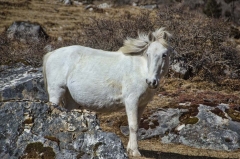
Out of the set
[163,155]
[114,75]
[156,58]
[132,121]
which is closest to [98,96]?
[114,75]

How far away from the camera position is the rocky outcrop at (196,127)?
9328 millimetres

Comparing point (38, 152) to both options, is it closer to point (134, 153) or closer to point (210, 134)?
point (134, 153)

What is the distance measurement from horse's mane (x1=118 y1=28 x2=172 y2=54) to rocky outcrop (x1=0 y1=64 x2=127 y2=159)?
6.67ft

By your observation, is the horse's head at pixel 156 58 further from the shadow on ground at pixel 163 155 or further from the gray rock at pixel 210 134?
the gray rock at pixel 210 134

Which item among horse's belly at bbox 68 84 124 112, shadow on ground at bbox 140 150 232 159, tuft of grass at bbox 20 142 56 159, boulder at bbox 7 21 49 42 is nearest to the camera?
tuft of grass at bbox 20 142 56 159

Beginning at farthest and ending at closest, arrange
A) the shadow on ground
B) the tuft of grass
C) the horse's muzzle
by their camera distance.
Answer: the shadow on ground < the horse's muzzle < the tuft of grass

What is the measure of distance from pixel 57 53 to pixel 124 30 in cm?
772

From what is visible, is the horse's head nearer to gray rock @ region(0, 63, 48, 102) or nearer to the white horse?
the white horse

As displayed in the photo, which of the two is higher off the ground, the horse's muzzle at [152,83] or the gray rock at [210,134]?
the horse's muzzle at [152,83]

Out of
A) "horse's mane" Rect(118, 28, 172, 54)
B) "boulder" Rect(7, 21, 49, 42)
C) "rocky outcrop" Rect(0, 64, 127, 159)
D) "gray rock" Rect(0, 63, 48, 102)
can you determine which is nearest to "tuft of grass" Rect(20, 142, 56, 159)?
"rocky outcrop" Rect(0, 64, 127, 159)

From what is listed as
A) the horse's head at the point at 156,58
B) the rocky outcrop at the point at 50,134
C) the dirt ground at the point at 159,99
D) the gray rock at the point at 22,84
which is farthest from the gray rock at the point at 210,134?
the rocky outcrop at the point at 50,134

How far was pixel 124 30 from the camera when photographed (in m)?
15.4

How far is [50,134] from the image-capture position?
18.2 ft

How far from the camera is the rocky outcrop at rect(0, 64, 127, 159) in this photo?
533 cm
